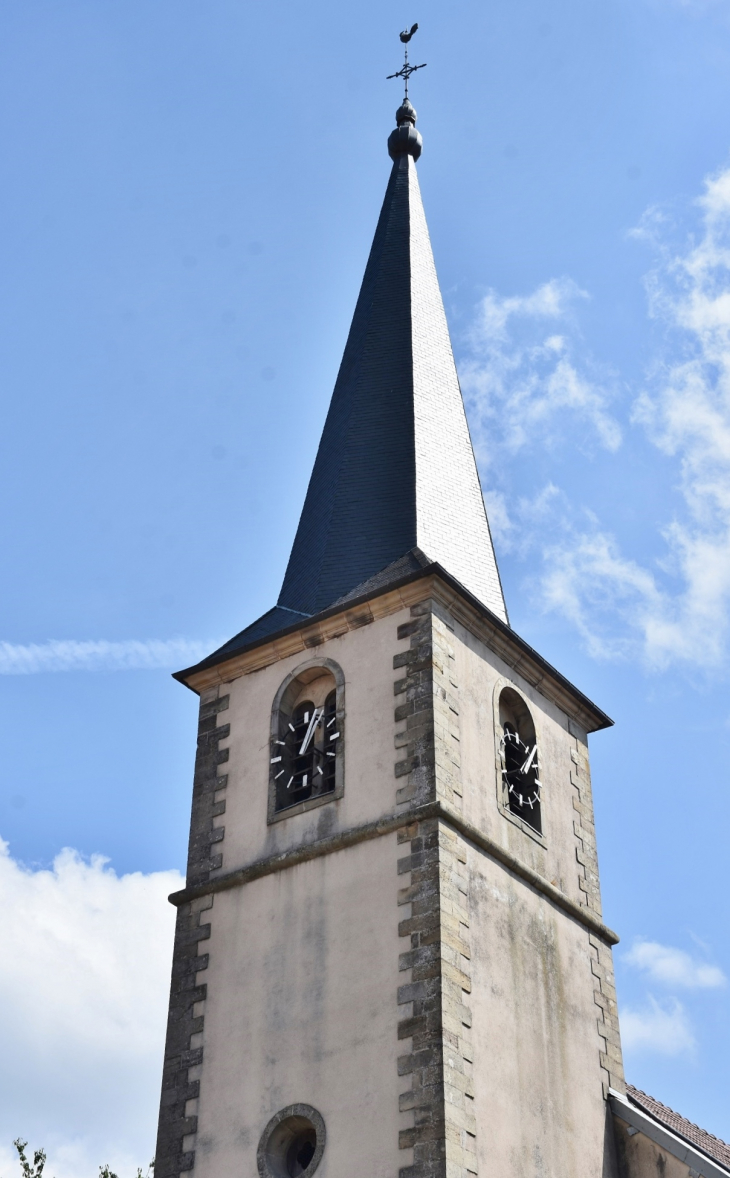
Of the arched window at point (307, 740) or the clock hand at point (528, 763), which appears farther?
the clock hand at point (528, 763)

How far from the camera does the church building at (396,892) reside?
14289mm

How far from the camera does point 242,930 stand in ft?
52.6

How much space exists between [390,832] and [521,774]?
2.36m

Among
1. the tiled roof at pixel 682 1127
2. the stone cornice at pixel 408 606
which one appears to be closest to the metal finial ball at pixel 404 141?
the stone cornice at pixel 408 606

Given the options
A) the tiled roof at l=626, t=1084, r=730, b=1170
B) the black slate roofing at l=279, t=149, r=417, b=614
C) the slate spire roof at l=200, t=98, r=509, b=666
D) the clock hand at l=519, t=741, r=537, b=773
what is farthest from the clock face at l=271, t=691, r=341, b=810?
the tiled roof at l=626, t=1084, r=730, b=1170

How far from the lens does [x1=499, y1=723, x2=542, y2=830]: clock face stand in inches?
671

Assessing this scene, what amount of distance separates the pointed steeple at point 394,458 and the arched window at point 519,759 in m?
1.37

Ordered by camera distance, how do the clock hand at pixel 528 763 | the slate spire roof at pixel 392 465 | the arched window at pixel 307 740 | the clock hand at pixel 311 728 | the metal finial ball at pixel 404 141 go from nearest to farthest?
the arched window at pixel 307 740 < the clock hand at pixel 311 728 < the clock hand at pixel 528 763 < the slate spire roof at pixel 392 465 < the metal finial ball at pixel 404 141

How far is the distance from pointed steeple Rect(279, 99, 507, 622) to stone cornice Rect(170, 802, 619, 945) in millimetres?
2983

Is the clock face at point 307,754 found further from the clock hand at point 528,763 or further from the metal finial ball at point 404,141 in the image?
the metal finial ball at point 404,141

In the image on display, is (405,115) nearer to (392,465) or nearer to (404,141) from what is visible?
(404,141)

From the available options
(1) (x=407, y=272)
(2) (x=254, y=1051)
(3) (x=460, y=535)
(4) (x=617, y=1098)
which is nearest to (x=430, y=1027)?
(2) (x=254, y=1051)

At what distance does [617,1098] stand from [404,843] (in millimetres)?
3526

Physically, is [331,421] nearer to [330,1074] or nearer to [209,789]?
[209,789]
